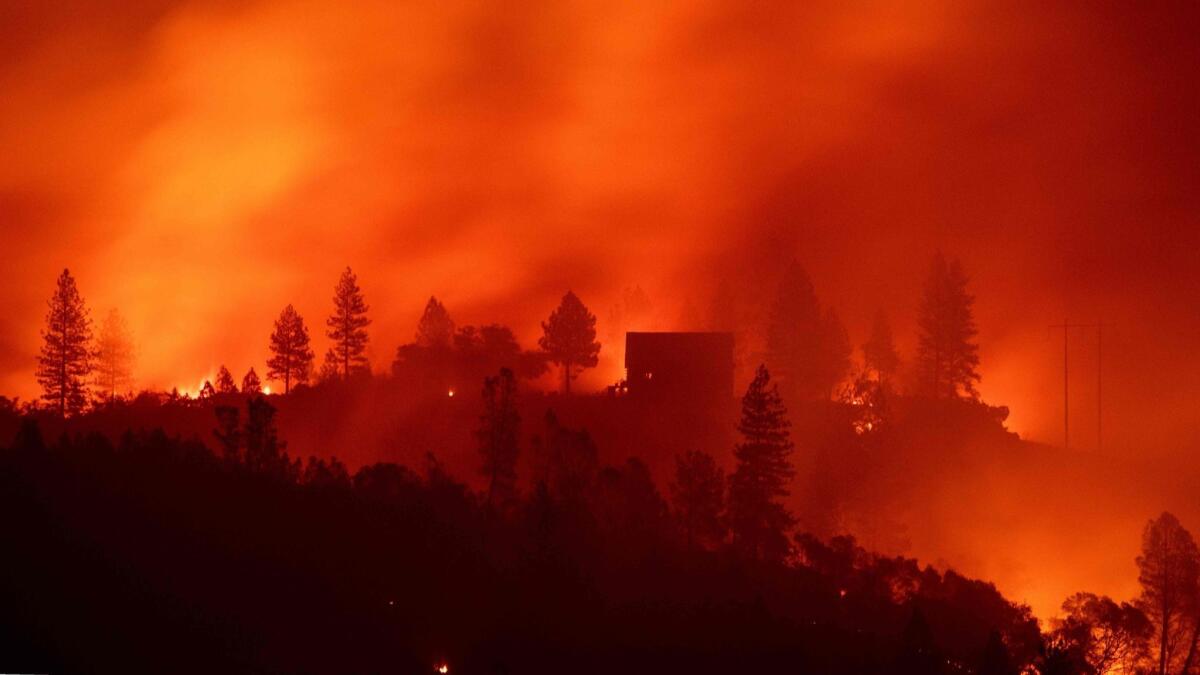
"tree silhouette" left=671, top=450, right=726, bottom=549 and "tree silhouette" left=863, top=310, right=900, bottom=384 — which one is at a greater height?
"tree silhouette" left=863, top=310, right=900, bottom=384

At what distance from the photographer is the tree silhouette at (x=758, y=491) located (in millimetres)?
58031

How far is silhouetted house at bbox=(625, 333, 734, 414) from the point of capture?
84.8m

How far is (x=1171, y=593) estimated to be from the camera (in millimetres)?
56875

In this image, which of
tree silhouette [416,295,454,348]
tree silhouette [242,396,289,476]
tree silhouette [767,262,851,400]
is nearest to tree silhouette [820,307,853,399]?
tree silhouette [767,262,851,400]

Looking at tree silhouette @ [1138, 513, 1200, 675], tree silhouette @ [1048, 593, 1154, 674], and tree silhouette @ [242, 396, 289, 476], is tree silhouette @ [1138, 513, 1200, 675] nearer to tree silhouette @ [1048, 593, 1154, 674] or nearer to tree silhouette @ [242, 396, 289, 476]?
tree silhouette @ [1048, 593, 1154, 674]

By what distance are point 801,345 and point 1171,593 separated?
44.0 meters

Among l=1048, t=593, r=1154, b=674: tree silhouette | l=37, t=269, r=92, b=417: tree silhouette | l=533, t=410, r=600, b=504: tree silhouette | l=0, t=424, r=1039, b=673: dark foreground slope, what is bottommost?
l=1048, t=593, r=1154, b=674: tree silhouette

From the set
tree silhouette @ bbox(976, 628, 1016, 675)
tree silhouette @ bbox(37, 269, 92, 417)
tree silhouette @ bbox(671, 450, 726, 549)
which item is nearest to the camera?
tree silhouette @ bbox(976, 628, 1016, 675)

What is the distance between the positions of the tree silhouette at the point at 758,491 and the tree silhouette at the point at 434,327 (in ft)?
150

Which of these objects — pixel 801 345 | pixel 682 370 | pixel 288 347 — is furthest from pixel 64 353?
pixel 801 345

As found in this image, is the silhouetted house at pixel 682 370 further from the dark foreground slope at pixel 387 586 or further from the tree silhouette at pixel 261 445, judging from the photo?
the tree silhouette at pixel 261 445

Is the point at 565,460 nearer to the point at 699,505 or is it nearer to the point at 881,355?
the point at 699,505

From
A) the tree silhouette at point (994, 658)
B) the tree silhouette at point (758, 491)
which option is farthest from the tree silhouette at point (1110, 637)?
the tree silhouette at point (758, 491)

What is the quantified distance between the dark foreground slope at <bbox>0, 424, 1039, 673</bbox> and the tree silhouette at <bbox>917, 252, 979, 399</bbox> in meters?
48.6
